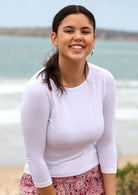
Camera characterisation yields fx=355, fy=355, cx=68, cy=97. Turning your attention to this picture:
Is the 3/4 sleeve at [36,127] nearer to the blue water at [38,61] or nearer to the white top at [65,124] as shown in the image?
the white top at [65,124]

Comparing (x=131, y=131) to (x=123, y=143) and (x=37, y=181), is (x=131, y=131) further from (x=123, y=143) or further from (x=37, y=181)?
(x=37, y=181)

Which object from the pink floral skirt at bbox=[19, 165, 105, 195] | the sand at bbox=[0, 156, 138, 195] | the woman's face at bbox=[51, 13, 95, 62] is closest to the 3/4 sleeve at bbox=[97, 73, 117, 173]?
the pink floral skirt at bbox=[19, 165, 105, 195]

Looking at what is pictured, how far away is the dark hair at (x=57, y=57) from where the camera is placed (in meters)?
1.68

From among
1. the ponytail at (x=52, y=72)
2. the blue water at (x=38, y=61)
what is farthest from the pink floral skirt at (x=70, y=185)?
the blue water at (x=38, y=61)

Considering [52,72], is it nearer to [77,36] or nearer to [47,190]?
[77,36]

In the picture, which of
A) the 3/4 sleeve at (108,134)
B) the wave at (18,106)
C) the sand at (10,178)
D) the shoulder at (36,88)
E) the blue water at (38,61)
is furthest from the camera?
the blue water at (38,61)

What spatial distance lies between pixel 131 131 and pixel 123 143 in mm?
1226

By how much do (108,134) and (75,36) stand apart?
604 mm

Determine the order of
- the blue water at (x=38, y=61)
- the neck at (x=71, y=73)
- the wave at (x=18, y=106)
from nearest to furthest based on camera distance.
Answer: the neck at (x=71, y=73)
the wave at (x=18, y=106)
the blue water at (x=38, y=61)

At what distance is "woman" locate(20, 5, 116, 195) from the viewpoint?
5.49 feet

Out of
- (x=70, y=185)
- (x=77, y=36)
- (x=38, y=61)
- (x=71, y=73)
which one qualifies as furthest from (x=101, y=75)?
(x=38, y=61)

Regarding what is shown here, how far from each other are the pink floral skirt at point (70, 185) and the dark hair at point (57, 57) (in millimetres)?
473

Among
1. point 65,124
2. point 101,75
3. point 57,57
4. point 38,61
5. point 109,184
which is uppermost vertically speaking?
point 57,57

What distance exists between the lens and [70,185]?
183cm
